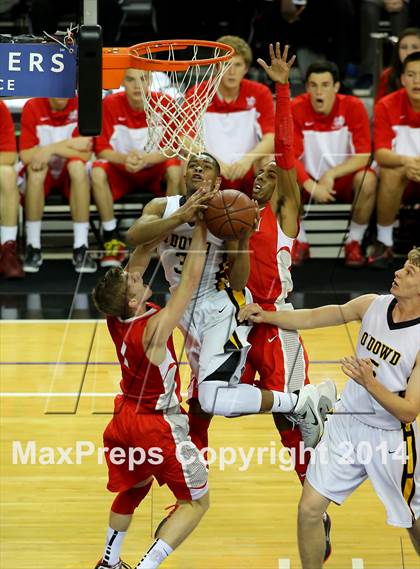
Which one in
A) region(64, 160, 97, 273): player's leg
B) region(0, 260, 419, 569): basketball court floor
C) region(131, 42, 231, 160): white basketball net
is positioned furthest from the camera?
region(64, 160, 97, 273): player's leg

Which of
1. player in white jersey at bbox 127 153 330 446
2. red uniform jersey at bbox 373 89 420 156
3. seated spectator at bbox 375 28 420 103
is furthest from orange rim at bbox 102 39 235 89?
seated spectator at bbox 375 28 420 103

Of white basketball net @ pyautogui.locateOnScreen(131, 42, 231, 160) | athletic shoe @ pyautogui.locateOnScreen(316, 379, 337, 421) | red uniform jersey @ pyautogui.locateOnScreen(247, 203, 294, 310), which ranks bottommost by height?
athletic shoe @ pyautogui.locateOnScreen(316, 379, 337, 421)

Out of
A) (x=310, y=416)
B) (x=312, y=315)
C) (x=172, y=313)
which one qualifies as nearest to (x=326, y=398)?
(x=310, y=416)

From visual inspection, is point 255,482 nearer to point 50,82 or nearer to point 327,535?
point 327,535

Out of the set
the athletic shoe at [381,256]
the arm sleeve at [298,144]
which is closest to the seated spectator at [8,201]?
the arm sleeve at [298,144]

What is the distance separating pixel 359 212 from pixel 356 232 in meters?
0.22

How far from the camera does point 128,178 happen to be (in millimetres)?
7805

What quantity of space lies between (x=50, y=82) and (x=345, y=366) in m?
1.67

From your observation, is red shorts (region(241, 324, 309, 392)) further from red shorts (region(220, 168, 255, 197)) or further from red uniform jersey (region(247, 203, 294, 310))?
red shorts (region(220, 168, 255, 197))

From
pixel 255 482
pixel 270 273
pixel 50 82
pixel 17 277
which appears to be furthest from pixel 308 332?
pixel 50 82

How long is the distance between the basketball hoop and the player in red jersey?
26.6 inches

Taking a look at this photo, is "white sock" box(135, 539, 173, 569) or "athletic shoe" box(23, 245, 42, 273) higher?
"white sock" box(135, 539, 173, 569)

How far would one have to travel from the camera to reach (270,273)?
5.52 meters

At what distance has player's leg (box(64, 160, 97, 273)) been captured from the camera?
7656 millimetres
